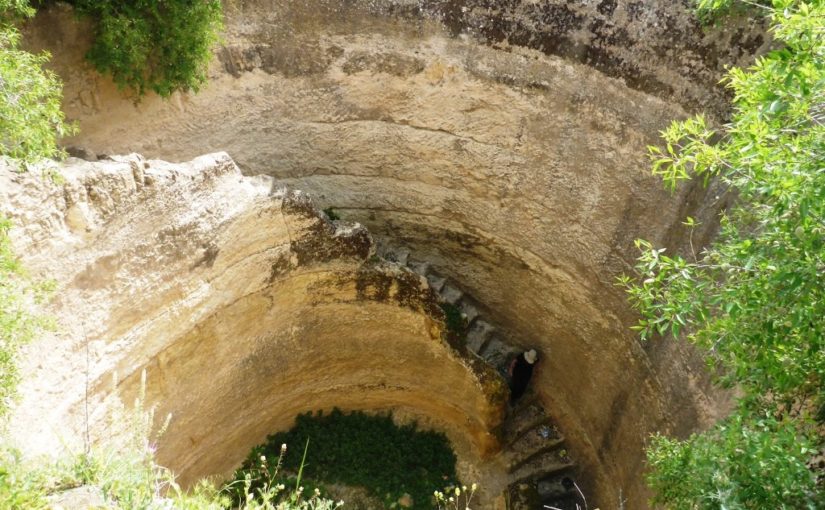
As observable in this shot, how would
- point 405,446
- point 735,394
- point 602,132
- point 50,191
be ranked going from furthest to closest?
point 405,446 → point 602,132 → point 735,394 → point 50,191

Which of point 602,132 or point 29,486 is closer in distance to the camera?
point 29,486

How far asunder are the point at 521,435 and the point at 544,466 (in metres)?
0.47

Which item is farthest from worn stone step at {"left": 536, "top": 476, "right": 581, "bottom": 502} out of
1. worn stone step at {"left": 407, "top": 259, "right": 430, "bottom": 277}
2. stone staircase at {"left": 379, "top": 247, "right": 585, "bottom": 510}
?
worn stone step at {"left": 407, "top": 259, "right": 430, "bottom": 277}

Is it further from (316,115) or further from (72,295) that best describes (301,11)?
(72,295)

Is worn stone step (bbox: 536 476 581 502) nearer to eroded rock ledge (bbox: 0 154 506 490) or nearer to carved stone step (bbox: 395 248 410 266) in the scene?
eroded rock ledge (bbox: 0 154 506 490)

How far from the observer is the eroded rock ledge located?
4863 mm

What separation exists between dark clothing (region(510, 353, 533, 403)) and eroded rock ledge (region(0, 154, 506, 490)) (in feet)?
1.87

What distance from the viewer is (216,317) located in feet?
20.6

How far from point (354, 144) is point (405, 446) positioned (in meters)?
3.77

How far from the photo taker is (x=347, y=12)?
23.4 feet

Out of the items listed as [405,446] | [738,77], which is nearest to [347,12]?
[738,77]

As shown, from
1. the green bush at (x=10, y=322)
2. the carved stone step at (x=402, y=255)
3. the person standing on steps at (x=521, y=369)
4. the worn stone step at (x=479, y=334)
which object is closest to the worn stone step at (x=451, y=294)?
the worn stone step at (x=479, y=334)

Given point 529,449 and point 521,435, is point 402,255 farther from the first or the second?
point 529,449

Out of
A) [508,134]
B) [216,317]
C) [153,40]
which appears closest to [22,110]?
[153,40]
